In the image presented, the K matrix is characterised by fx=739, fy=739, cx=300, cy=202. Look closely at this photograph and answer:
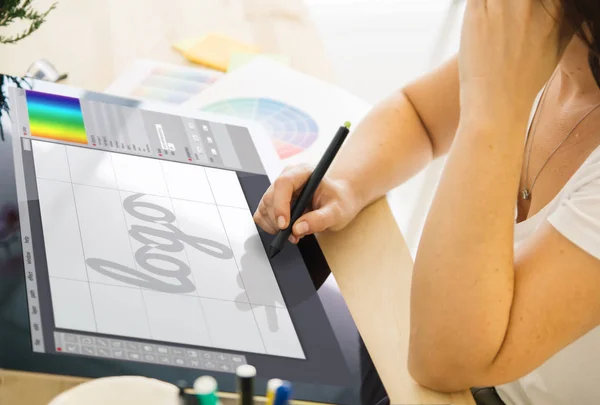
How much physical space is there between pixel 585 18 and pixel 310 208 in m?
0.36

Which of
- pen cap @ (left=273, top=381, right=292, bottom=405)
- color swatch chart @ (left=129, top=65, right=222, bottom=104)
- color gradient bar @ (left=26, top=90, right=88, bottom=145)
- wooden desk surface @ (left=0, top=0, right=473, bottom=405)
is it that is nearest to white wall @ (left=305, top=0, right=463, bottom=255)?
wooden desk surface @ (left=0, top=0, right=473, bottom=405)

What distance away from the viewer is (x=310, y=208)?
867mm

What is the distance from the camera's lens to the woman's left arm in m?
0.68

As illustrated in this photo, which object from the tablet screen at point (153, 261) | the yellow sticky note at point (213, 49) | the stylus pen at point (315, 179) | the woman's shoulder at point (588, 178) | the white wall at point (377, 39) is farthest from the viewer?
the white wall at point (377, 39)

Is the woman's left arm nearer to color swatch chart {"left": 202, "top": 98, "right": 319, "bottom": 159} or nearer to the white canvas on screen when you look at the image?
the white canvas on screen

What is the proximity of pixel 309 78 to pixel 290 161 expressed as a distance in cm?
24

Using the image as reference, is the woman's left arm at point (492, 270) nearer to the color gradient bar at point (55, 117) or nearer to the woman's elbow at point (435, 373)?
the woman's elbow at point (435, 373)

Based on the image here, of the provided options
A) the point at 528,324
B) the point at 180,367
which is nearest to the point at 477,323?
the point at 528,324

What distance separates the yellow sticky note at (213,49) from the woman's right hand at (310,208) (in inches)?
15.9

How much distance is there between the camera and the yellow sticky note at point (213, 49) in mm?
1202

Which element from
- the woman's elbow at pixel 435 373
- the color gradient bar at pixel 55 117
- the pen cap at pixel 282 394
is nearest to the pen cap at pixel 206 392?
the pen cap at pixel 282 394

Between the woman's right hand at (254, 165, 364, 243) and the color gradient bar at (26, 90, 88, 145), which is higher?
the color gradient bar at (26, 90, 88, 145)

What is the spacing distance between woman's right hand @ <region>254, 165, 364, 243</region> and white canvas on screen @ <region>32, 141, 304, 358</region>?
2 centimetres

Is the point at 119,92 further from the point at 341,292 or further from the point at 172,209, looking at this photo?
the point at 341,292
